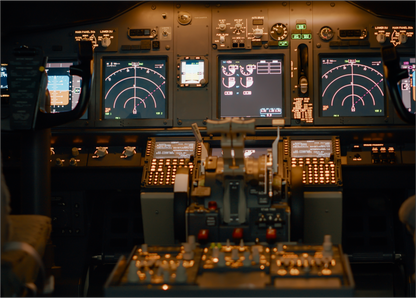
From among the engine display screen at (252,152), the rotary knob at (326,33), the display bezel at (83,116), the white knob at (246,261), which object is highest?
the rotary knob at (326,33)

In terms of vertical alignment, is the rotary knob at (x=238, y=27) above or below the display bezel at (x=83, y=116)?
above

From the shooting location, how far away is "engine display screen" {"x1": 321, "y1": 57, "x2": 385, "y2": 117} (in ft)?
11.4

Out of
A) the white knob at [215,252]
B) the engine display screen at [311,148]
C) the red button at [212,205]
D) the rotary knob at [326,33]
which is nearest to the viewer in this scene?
the white knob at [215,252]

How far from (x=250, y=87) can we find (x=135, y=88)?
0.90 meters

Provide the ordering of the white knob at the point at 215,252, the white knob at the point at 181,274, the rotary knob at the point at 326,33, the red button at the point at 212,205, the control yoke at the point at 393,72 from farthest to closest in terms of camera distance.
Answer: the rotary knob at the point at 326,33
the red button at the point at 212,205
the control yoke at the point at 393,72
the white knob at the point at 215,252
the white knob at the point at 181,274

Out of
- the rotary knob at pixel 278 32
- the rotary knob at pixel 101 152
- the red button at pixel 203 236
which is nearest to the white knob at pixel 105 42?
the rotary knob at pixel 101 152

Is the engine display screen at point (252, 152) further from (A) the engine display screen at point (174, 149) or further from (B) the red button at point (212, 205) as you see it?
(B) the red button at point (212, 205)

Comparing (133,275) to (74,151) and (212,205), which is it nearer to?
(212,205)

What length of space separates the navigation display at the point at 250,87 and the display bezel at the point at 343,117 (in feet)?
0.90

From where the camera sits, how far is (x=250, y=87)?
11.6ft

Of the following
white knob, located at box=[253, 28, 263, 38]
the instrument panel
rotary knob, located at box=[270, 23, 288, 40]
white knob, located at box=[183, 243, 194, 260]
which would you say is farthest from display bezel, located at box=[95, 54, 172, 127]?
white knob, located at box=[183, 243, 194, 260]

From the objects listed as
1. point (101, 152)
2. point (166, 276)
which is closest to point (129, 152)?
point (101, 152)

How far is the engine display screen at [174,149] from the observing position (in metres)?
3.33

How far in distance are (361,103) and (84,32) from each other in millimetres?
2228
